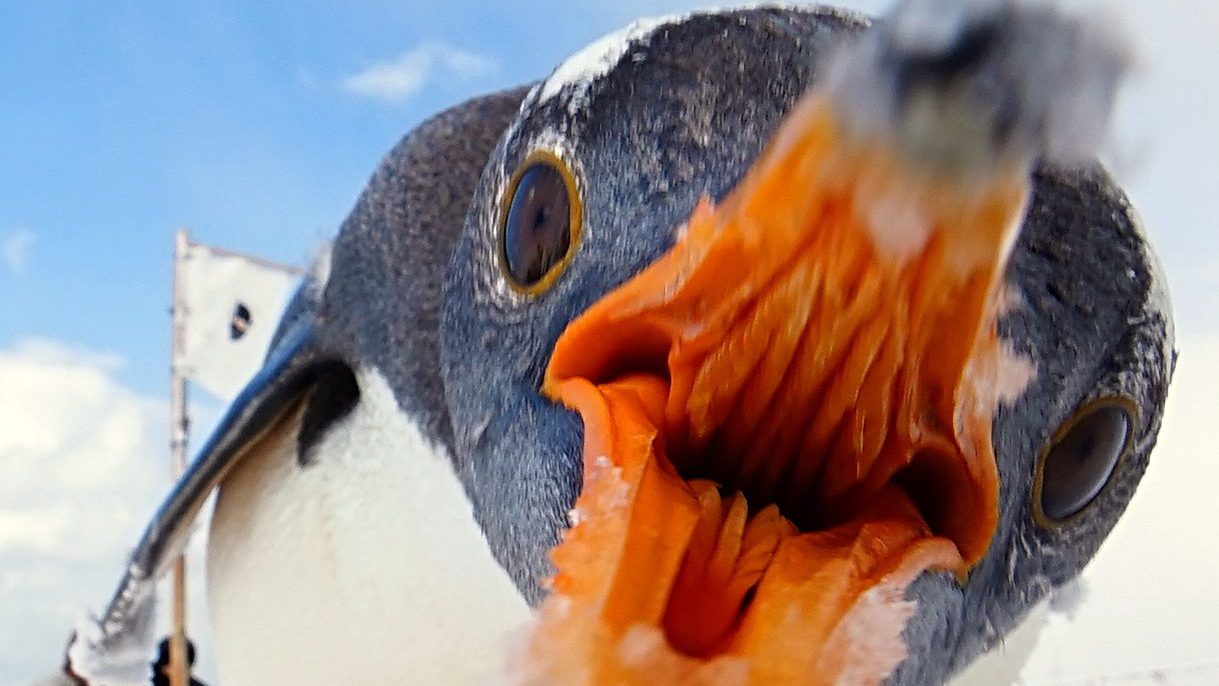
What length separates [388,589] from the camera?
1.01 meters

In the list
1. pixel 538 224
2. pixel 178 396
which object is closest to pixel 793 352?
pixel 538 224

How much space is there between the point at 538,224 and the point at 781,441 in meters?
0.24

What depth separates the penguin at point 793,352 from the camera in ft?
1.26

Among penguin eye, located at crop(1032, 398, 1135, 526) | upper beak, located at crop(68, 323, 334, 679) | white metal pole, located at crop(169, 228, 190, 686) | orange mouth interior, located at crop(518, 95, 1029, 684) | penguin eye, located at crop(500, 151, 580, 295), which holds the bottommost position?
penguin eye, located at crop(1032, 398, 1135, 526)

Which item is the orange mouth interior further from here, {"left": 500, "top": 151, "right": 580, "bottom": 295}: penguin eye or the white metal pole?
the white metal pole

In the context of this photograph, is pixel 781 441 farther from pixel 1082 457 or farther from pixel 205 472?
pixel 205 472

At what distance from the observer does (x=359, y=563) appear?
3.38 feet

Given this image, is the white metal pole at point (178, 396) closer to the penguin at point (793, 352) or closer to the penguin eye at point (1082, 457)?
the penguin at point (793, 352)

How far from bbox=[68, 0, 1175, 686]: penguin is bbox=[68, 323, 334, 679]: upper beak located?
23 centimetres

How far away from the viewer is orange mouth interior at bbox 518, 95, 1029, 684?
0.43 metres

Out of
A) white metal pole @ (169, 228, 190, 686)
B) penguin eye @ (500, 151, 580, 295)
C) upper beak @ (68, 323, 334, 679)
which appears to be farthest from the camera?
white metal pole @ (169, 228, 190, 686)

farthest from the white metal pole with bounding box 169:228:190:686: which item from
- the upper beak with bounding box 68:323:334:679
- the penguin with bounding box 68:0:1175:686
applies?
the penguin with bounding box 68:0:1175:686

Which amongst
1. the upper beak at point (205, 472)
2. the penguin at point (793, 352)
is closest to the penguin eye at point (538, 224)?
the penguin at point (793, 352)

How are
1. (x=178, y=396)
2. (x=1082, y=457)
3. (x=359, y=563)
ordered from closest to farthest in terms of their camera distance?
(x=1082, y=457)
(x=359, y=563)
(x=178, y=396)
